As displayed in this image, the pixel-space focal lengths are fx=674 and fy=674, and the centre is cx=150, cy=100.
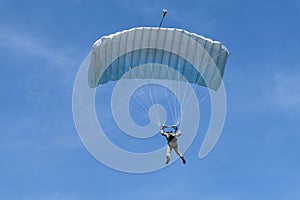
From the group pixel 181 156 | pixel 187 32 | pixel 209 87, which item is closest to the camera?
pixel 181 156

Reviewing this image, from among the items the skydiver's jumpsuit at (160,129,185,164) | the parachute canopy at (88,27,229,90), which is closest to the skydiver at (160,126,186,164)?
the skydiver's jumpsuit at (160,129,185,164)

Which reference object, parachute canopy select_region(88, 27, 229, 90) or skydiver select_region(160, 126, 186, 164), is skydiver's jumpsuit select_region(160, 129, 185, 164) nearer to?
skydiver select_region(160, 126, 186, 164)

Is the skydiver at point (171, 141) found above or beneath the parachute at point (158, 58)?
beneath

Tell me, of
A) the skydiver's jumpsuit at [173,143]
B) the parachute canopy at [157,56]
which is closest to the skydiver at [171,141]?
the skydiver's jumpsuit at [173,143]

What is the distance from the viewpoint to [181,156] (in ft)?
83.3

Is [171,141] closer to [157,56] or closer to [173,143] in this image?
[173,143]

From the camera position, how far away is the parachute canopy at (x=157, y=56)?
27.2 meters

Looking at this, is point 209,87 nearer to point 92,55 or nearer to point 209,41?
point 209,41

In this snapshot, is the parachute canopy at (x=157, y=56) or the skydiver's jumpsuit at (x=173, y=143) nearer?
the skydiver's jumpsuit at (x=173, y=143)

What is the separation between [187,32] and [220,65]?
227 cm

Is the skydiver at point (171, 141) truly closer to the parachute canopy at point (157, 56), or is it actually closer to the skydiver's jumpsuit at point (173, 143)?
the skydiver's jumpsuit at point (173, 143)

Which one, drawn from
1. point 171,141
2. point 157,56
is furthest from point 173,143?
point 157,56

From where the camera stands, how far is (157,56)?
92.5ft

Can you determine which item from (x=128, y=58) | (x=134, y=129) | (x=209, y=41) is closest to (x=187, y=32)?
(x=209, y=41)
